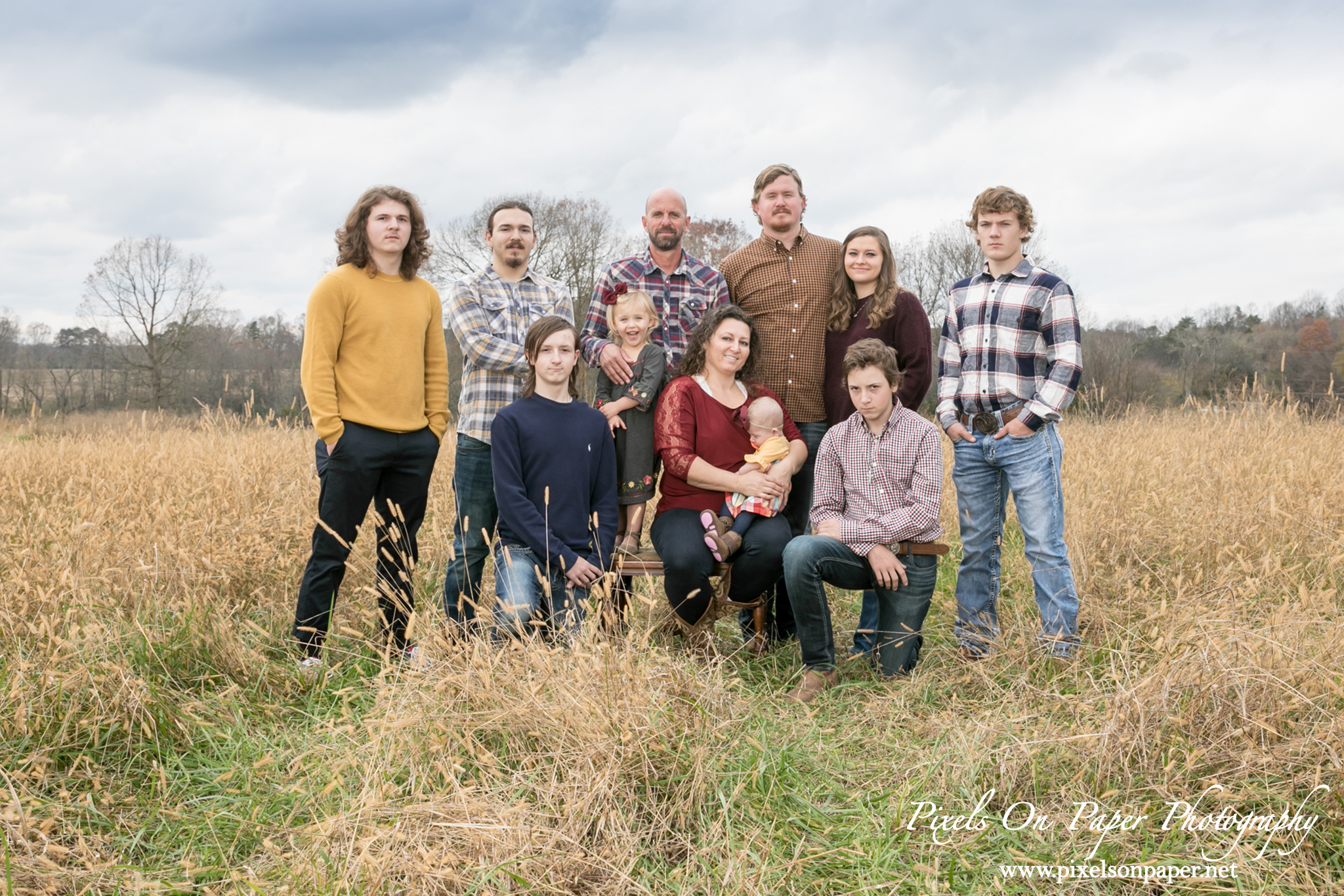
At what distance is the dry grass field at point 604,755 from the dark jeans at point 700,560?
31 cm

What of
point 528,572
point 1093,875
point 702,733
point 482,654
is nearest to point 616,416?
point 528,572

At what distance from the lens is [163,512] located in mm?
4500

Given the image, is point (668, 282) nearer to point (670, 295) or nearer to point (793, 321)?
point (670, 295)

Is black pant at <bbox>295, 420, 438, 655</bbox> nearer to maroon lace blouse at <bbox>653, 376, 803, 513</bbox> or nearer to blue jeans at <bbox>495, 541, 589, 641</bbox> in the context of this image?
blue jeans at <bbox>495, 541, 589, 641</bbox>

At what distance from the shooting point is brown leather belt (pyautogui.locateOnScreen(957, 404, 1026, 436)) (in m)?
3.95

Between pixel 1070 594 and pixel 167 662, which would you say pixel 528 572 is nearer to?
pixel 167 662

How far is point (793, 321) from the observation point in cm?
450

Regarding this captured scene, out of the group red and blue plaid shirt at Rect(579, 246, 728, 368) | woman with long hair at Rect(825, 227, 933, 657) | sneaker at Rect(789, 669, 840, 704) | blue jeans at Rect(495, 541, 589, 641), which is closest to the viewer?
blue jeans at Rect(495, 541, 589, 641)

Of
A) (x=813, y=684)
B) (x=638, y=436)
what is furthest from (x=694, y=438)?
(x=813, y=684)

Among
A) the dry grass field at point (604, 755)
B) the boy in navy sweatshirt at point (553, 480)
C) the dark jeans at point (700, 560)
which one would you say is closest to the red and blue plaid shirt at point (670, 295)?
the boy in navy sweatshirt at point (553, 480)

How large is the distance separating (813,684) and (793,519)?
1030mm

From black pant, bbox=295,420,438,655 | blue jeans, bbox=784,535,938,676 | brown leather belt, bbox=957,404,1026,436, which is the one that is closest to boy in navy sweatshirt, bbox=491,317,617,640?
black pant, bbox=295,420,438,655

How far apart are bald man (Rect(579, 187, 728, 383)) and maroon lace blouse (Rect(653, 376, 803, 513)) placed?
0.43 meters

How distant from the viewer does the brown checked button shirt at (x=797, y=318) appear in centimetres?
450
